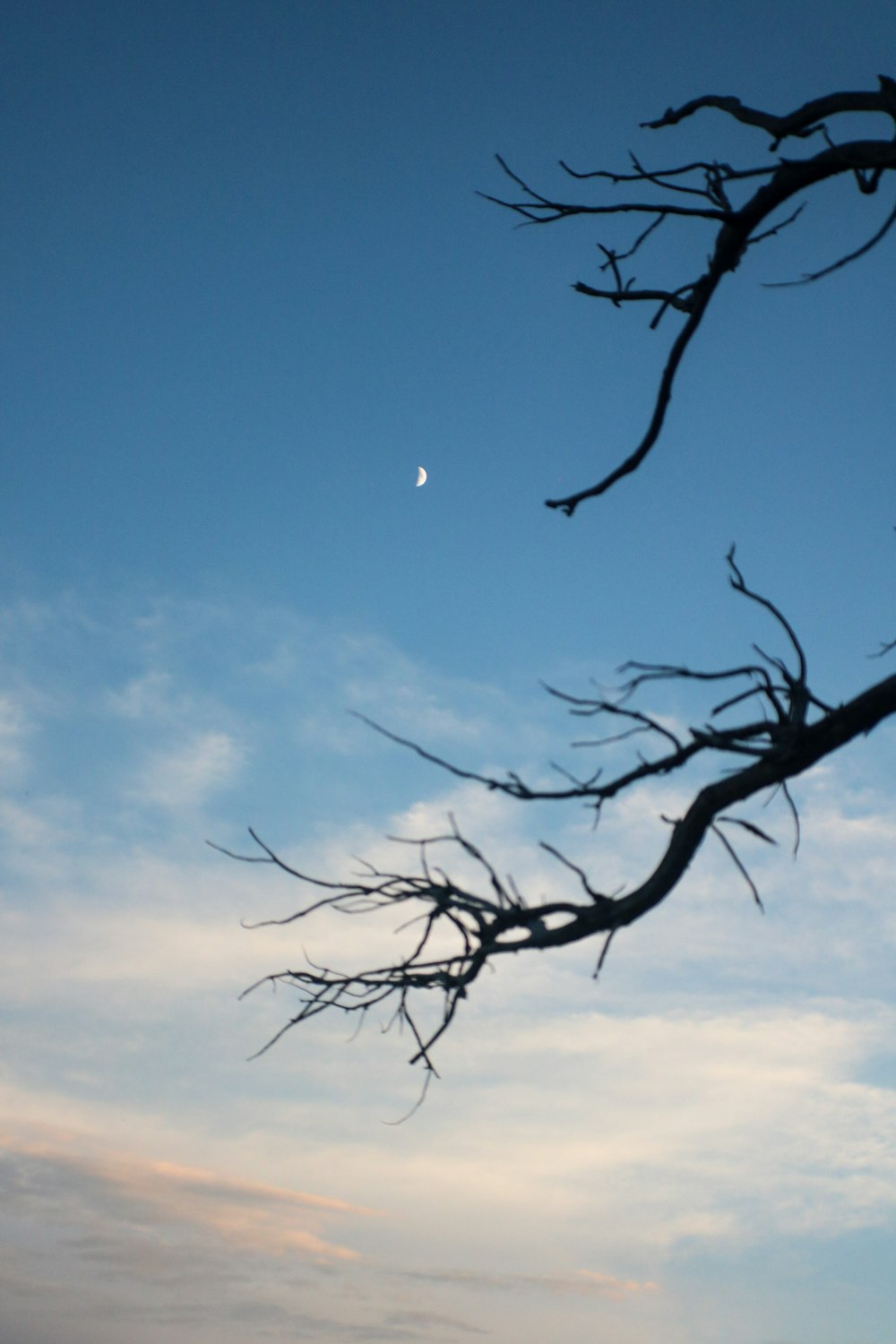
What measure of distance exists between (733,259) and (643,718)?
163 cm

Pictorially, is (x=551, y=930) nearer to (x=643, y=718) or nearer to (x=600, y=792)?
(x=600, y=792)

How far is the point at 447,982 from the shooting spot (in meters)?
4.07

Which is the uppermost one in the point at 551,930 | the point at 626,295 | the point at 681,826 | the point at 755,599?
the point at 626,295

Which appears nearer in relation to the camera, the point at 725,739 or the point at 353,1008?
the point at 725,739

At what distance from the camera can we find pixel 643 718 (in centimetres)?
406

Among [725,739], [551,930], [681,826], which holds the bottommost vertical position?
[551,930]

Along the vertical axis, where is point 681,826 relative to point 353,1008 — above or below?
above

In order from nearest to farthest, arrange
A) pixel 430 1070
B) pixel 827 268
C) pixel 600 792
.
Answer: pixel 827 268, pixel 600 792, pixel 430 1070

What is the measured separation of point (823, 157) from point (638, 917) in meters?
2.58

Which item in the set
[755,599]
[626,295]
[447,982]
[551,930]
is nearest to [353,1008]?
[447,982]

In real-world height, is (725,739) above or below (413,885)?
above

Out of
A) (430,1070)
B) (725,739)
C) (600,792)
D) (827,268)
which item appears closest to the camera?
(827,268)

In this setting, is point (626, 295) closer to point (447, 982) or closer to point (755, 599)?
point (755, 599)

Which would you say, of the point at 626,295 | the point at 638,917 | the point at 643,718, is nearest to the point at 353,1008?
the point at 638,917
